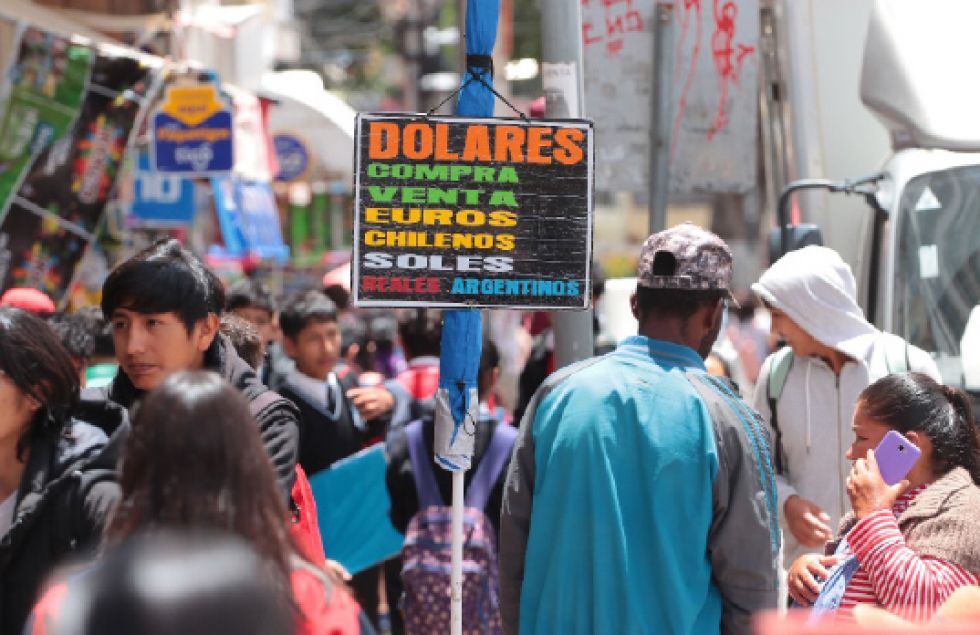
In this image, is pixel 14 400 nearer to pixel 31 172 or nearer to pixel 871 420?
pixel 871 420

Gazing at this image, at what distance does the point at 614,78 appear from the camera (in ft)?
25.6

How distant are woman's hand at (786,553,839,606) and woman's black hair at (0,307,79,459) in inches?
84.0

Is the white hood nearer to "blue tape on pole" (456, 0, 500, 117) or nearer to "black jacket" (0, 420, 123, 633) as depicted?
"blue tape on pole" (456, 0, 500, 117)

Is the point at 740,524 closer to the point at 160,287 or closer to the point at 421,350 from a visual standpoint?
the point at 160,287

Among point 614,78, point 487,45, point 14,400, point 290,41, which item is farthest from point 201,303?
point 290,41

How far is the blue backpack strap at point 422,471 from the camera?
5926 mm

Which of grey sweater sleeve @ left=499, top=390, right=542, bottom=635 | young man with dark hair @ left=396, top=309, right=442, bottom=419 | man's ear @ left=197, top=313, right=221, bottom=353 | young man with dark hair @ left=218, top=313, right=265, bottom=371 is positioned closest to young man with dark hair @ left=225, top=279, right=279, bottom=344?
young man with dark hair @ left=396, top=309, right=442, bottom=419

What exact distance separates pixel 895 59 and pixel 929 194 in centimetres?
77

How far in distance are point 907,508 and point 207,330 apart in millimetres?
1922

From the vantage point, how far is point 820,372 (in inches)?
227

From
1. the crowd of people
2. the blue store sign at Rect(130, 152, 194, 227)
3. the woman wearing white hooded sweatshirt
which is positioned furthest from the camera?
the blue store sign at Rect(130, 152, 194, 227)

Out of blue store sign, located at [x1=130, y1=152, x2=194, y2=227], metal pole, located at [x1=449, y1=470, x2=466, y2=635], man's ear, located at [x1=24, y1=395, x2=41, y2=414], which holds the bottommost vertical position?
metal pole, located at [x1=449, y1=470, x2=466, y2=635]

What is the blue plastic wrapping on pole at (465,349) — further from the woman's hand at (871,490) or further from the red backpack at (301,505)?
the woman's hand at (871,490)

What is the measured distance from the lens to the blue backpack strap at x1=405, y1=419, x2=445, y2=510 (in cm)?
593
